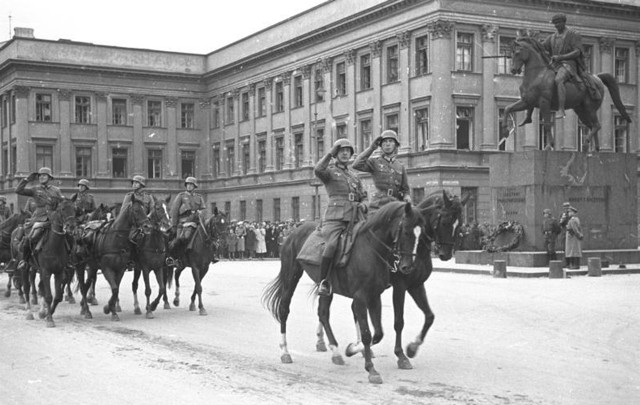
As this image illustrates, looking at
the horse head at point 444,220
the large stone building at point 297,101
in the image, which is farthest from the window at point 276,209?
the horse head at point 444,220

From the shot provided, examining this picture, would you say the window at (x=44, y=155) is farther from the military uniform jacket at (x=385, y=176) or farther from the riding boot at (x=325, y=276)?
the riding boot at (x=325, y=276)

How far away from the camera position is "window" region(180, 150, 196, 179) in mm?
70375

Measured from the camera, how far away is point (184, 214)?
17.1 metres

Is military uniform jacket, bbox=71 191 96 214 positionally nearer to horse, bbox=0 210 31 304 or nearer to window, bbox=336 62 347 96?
horse, bbox=0 210 31 304

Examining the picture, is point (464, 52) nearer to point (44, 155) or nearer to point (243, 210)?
point (243, 210)

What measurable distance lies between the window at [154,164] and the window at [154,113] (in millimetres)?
2168

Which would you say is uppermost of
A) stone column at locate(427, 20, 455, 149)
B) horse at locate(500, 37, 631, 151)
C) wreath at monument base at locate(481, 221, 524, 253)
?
stone column at locate(427, 20, 455, 149)

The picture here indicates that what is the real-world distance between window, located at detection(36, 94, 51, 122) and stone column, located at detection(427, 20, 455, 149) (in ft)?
→ 110

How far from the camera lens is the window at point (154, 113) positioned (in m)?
68.8

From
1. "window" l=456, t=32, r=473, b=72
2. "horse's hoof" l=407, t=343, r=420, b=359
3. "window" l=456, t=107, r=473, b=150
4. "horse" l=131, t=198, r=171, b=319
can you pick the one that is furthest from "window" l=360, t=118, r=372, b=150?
"horse's hoof" l=407, t=343, r=420, b=359

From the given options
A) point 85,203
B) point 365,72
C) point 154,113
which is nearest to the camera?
point 85,203

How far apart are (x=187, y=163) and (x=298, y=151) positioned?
15.7 metres

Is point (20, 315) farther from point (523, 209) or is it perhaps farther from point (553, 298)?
point (523, 209)

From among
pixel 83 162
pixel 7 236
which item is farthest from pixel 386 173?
pixel 83 162
